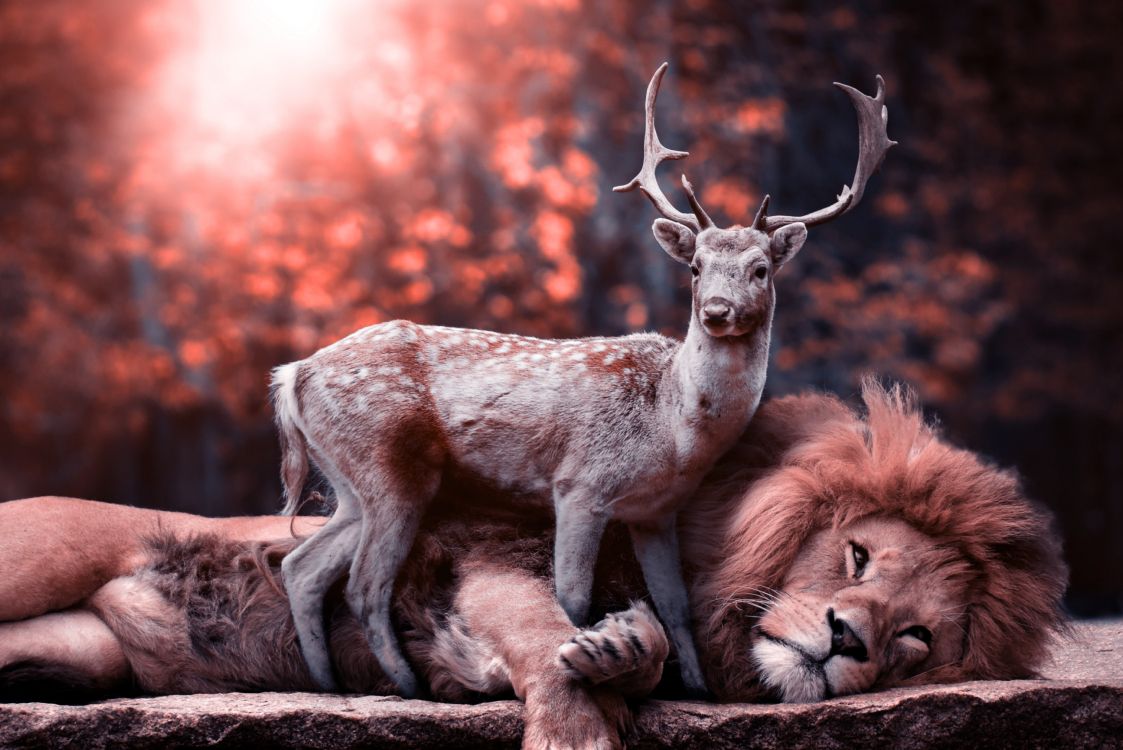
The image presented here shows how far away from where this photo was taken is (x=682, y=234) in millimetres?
2686

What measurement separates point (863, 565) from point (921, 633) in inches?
8.0

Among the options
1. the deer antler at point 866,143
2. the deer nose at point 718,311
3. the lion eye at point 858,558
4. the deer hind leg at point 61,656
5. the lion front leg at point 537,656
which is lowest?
the deer hind leg at point 61,656

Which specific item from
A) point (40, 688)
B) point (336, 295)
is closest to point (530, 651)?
point (40, 688)

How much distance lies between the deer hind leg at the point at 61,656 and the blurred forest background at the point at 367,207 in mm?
6501

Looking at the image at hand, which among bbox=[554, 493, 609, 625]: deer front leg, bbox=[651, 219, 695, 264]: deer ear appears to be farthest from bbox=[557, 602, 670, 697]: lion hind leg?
bbox=[651, 219, 695, 264]: deer ear

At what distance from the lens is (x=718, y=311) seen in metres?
2.45

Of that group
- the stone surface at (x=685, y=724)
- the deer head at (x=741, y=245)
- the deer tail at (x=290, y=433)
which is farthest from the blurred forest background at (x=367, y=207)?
the stone surface at (x=685, y=724)

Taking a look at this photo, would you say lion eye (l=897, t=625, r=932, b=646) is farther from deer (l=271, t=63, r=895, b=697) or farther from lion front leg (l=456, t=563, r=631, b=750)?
lion front leg (l=456, t=563, r=631, b=750)

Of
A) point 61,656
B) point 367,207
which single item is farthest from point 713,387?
point 367,207

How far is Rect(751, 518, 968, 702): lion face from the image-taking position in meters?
2.68

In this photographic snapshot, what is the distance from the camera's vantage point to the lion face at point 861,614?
2676 millimetres

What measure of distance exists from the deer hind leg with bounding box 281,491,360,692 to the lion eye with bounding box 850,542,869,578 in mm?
1177

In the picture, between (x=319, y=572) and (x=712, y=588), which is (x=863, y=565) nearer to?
(x=712, y=588)

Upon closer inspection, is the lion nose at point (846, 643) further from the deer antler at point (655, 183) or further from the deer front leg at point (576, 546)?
the deer antler at point (655, 183)
